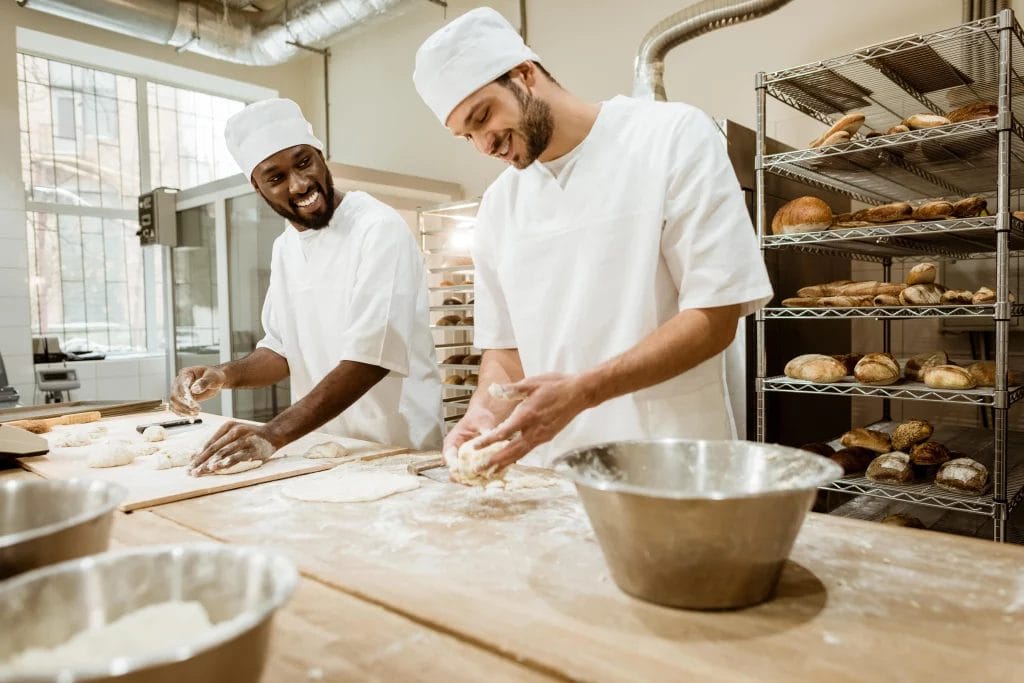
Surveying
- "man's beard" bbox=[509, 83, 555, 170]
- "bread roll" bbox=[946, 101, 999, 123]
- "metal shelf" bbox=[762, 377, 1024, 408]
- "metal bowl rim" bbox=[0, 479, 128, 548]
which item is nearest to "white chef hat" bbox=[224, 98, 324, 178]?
"man's beard" bbox=[509, 83, 555, 170]

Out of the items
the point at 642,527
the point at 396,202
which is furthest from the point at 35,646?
the point at 396,202

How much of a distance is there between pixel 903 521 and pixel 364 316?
1823 mm

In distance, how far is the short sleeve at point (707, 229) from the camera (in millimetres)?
1264

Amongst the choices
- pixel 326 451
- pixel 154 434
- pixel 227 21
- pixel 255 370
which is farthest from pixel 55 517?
pixel 227 21

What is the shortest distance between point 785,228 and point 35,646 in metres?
2.40

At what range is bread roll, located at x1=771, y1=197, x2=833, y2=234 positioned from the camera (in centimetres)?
235

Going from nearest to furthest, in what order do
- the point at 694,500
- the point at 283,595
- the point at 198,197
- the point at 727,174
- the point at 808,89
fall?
the point at 283,595 → the point at 694,500 → the point at 727,174 → the point at 808,89 → the point at 198,197

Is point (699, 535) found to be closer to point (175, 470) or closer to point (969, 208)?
point (175, 470)

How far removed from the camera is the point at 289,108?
196cm

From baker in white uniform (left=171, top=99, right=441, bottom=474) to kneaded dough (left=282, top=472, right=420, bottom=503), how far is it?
1.10 feet

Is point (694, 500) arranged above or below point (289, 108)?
below

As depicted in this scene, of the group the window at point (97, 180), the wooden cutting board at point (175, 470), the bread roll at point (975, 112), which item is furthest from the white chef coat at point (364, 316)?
the window at point (97, 180)

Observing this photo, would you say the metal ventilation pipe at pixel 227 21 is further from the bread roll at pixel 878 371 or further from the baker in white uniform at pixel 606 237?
the bread roll at pixel 878 371

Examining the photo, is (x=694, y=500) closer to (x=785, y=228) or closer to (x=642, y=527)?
(x=642, y=527)
